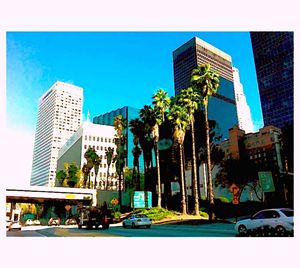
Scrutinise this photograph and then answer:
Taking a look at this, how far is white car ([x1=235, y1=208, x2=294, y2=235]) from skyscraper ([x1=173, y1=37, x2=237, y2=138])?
8234cm

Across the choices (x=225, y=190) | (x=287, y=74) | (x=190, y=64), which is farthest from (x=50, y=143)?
(x=225, y=190)

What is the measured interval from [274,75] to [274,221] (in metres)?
91.5

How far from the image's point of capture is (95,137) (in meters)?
87.2

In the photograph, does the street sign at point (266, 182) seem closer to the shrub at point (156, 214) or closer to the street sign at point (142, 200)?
the shrub at point (156, 214)

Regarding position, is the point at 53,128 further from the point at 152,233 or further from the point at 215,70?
the point at 152,233

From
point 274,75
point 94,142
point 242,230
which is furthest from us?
point 274,75

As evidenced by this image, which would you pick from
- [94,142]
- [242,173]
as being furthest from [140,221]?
[94,142]

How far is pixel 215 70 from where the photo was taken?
118625mm

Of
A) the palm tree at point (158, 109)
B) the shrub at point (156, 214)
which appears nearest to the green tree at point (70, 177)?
the palm tree at point (158, 109)

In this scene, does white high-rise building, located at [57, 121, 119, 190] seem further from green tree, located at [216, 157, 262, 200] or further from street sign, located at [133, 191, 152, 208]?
street sign, located at [133, 191, 152, 208]

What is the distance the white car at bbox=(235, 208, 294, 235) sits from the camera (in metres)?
13.4
